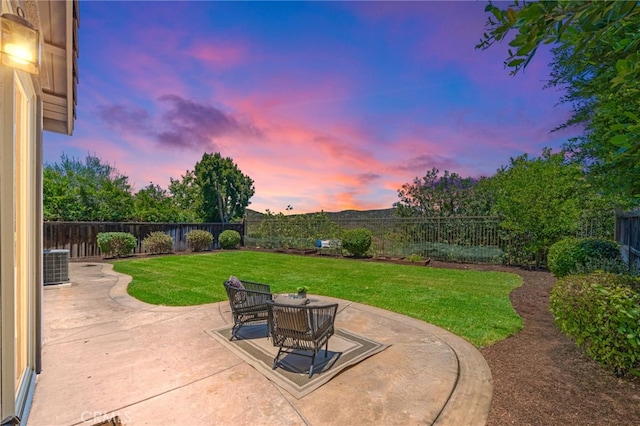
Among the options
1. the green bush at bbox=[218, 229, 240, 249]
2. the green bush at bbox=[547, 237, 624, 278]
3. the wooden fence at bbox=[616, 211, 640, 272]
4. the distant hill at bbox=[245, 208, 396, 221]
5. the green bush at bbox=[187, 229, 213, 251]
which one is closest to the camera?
the wooden fence at bbox=[616, 211, 640, 272]

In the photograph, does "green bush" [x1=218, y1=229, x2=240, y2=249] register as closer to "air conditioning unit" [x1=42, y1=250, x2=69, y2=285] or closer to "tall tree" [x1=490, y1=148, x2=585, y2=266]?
"air conditioning unit" [x1=42, y1=250, x2=69, y2=285]

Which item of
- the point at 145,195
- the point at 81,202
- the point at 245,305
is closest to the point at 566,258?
the point at 245,305

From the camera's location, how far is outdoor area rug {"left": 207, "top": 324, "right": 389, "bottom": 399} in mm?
3193

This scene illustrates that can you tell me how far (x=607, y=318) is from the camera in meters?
3.17

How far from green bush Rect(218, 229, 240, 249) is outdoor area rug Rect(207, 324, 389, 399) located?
46.9 feet

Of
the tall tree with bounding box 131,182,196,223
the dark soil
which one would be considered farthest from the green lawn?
the tall tree with bounding box 131,182,196,223

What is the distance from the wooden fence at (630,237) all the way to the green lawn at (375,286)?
2.60 meters

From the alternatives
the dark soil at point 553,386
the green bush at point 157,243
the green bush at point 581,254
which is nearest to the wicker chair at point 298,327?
the dark soil at point 553,386

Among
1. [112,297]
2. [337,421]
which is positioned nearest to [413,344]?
[337,421]

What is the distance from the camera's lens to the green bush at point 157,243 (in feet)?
50.6

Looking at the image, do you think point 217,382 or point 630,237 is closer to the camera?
point 217,382

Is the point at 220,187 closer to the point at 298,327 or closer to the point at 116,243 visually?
the point at 116,243

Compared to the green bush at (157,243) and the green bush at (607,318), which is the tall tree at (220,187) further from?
the green bush at (607,318)

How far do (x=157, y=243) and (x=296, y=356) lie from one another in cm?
1446
